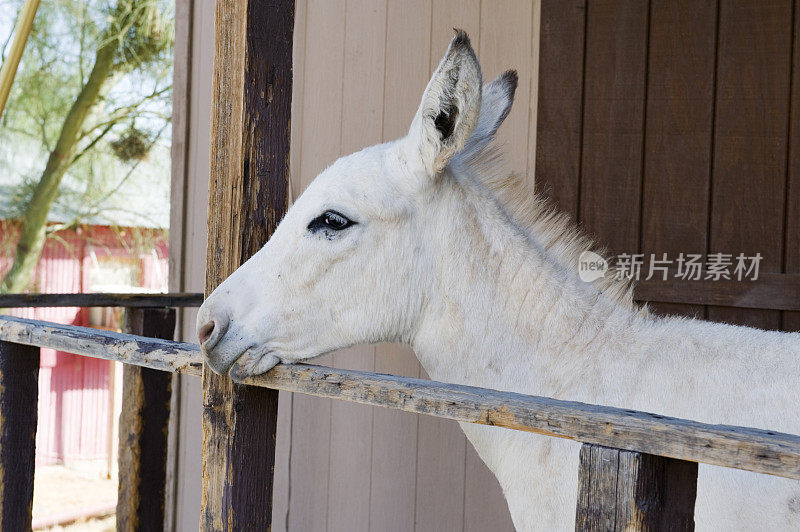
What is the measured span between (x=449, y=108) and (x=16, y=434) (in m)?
1.84

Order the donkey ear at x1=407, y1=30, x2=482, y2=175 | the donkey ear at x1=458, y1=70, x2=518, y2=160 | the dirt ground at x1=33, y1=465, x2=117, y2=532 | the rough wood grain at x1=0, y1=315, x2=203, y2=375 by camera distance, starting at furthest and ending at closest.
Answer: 1. the dirt ground at x1=33, y1=465, x2=117, y2=532
2. the donkey ear at x1=458, y1=70, x2=518, y2=160
3. the rough wood grain at x1=0, y1=315, x2=203, y2=375
4. the donkey ear at x1=407, y1=30, x2=482, y2=175

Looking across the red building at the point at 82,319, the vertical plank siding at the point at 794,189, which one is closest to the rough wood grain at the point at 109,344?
the vertical plank siding at the point at 794,189

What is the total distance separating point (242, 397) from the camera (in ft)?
5.67

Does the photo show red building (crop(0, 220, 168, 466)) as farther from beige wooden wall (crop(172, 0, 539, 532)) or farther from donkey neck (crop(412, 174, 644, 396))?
donkey neck (crop(412, 174, 644, 396))

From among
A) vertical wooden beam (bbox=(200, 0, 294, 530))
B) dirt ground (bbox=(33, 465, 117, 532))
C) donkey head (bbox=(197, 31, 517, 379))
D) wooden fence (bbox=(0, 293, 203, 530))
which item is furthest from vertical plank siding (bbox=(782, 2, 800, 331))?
dirt ground (bbox=(33, 465, 117, 532))

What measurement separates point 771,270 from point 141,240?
9237mm

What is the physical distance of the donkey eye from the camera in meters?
1.73

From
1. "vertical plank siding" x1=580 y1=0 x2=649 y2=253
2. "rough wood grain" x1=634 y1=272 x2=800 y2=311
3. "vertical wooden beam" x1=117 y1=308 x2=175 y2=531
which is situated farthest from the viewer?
"vertical wooden beam" x1=117 y1=308 x2=175 y2=531

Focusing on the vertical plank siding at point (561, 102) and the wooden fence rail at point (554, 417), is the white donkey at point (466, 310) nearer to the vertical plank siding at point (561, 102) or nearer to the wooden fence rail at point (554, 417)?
the wooden fence rail at point (554, 417)

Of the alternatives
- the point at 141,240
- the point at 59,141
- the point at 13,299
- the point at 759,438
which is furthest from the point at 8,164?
the point at 759,438

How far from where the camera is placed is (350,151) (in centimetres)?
358

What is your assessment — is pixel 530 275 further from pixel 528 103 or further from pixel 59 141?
pixel 59 141

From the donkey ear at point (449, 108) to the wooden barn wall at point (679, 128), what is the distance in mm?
1359

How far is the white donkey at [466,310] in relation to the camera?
1.60m
